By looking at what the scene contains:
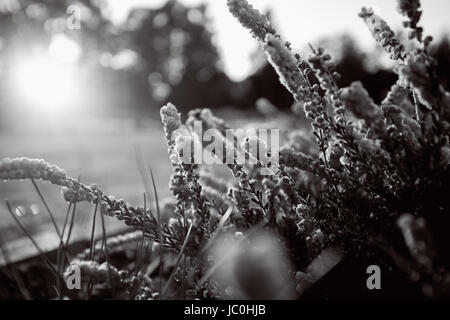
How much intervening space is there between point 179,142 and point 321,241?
536 millimetres

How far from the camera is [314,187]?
1141 millimetres

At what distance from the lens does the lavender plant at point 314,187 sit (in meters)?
1.21

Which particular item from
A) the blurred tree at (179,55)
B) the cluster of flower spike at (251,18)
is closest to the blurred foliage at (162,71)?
the blurred tree at (179,55)

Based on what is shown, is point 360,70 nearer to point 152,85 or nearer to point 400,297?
point 152,85

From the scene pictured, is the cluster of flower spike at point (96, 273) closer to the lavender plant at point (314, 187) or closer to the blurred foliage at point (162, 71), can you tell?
the lavender plant at point (314, 187)

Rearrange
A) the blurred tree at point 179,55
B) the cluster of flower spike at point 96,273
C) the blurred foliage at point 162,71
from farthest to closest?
the blurred tree at point 179,55 → the blurred foliage at point 162,71 → the cluster of flower spike at point 96,273

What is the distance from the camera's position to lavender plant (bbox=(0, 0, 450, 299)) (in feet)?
3.97

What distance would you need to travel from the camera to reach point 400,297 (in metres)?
1.27

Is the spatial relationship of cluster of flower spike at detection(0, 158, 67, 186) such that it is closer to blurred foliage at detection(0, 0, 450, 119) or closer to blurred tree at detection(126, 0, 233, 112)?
blurred foliage at detection(0, 0, 450, 119)

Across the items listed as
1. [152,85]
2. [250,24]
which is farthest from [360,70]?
[250,24]

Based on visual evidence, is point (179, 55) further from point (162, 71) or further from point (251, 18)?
point (251, 18)

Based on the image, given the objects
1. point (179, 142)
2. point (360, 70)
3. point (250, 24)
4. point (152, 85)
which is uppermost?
point (152, 85)

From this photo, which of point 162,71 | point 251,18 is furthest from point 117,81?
point 251,18

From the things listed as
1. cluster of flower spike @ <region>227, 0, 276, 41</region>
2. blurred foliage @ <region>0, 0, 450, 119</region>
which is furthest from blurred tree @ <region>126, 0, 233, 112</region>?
cluster of flower spike @ <region>227, 0, 276, 41</region>
